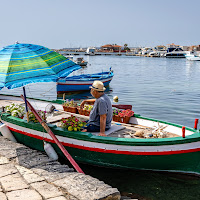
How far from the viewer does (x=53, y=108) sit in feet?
32.5

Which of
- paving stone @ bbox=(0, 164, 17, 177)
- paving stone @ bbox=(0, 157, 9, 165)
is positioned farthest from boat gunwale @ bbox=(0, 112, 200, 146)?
paving stone @ bbox=(0, 164, 17, 177)

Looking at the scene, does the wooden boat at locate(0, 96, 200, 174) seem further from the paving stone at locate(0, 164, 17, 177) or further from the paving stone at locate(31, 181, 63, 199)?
the paving stone at locate(31, 181, 63, 199)

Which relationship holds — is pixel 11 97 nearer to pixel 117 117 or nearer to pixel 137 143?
pixel 117 117

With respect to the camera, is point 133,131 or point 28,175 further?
point 133,131

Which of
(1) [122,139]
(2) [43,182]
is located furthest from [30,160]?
(1) [122,139]

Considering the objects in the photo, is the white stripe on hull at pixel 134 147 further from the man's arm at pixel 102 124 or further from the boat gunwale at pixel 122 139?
the man's arm at pixel 102 124

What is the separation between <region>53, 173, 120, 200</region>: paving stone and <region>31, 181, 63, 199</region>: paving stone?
7.3 inches

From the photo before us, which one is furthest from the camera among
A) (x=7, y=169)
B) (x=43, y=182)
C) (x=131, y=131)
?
(x=131, y=131)

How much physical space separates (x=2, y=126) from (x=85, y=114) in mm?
2874

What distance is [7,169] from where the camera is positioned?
5.95 metres

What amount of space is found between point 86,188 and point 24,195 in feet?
3.99

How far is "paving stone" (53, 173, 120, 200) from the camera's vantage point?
16.0ft

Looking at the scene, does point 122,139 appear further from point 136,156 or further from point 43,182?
point 43,182

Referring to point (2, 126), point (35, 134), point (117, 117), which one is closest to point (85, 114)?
point (117, 117)
